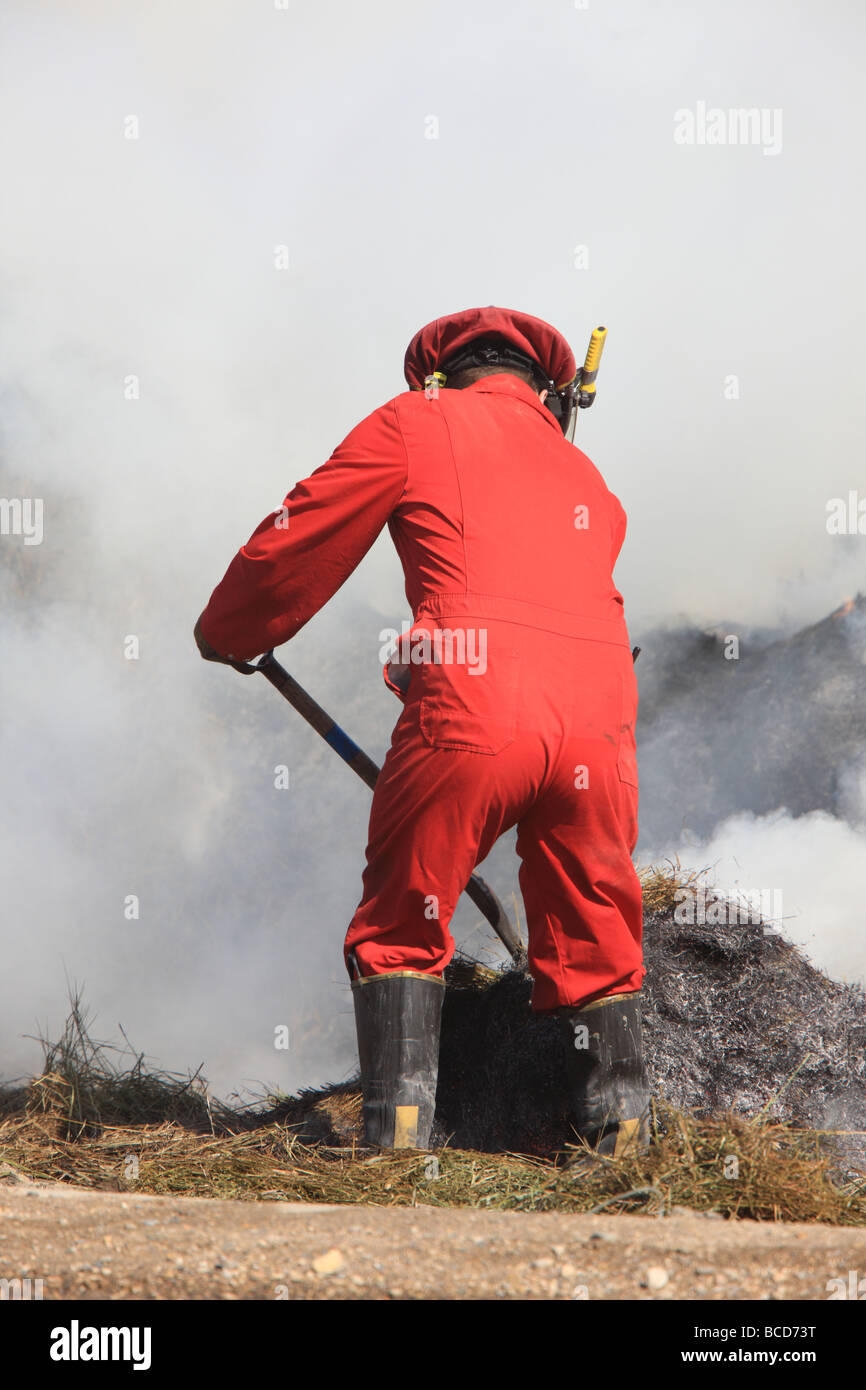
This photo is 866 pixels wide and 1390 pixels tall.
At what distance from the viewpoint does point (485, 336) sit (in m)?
2.85

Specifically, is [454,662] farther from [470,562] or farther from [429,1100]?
[429,1100]

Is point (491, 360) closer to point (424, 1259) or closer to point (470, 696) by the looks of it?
point (470, 696)

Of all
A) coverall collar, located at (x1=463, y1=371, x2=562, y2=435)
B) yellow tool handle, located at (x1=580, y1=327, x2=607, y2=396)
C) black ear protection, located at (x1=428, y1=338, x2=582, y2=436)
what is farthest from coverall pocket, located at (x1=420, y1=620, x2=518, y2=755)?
yellow tool handle, located at (x1=580, y1=327, x2=607, y2=396)

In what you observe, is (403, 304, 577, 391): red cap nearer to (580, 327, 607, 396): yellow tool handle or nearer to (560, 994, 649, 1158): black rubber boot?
(580, 327, 607, 396): yellow tool handle

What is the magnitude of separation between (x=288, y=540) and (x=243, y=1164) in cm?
136

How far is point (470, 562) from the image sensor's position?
2395mm

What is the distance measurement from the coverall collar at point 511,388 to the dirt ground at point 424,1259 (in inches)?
74.8

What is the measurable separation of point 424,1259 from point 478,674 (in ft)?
3.67

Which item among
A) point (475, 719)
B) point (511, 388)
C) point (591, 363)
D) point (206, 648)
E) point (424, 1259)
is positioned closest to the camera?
point (424, 1259)

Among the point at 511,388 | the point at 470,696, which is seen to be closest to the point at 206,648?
the point at 470,696

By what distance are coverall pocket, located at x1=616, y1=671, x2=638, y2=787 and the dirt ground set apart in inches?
39.8

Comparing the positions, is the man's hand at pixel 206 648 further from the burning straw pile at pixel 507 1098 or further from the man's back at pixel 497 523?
the burning straw pile at pixel 507 1098

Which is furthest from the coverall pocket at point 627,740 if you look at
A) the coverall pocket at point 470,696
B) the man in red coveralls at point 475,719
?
the coverall pocket at point 470,696

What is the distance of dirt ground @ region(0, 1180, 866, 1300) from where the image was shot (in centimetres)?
147
